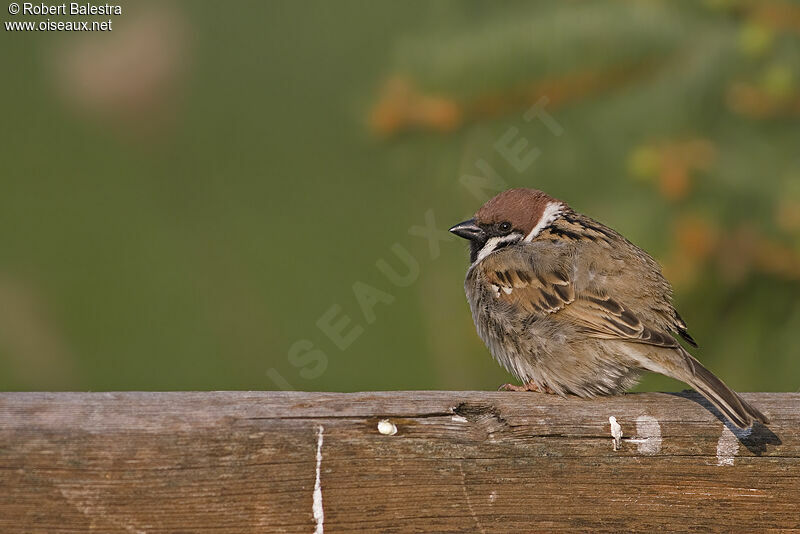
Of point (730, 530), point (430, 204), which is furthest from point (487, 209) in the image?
point (730, 530)

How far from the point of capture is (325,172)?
333 centimetres

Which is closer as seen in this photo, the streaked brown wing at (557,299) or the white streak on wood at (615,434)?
the white streak on wood at (615,434)

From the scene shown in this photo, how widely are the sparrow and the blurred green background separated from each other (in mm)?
80

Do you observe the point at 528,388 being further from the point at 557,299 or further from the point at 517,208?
the point at 517,208

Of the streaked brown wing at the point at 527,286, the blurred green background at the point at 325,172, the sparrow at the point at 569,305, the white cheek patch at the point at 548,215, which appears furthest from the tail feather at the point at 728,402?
the white cheek patch at the point at 548,215

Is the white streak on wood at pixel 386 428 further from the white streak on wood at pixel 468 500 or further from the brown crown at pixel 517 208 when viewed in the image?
the brown crown at pixel 517 208

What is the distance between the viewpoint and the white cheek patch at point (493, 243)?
3.42 metres

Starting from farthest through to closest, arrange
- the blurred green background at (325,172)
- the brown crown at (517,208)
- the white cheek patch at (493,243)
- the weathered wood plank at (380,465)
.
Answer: the white cheek patch at (493,243) < the brown crown at (517,208) < the blurred green background at (325,172) < the weathered wood plank at (380,465)

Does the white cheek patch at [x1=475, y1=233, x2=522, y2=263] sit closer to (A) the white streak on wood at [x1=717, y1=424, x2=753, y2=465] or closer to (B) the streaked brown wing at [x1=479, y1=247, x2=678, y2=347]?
(B) the streaked brown wing at [x1=479, y1=247, x2=678, y2=347]

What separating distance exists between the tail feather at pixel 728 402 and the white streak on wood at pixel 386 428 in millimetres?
677

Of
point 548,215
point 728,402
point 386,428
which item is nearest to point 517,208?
point 548,215

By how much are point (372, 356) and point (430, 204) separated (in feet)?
1.67

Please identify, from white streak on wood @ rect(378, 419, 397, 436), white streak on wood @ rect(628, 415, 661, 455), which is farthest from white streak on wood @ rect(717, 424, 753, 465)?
white streak on wood @ rect(378, 419, 397, 436)

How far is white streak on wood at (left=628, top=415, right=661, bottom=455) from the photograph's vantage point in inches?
81.2
